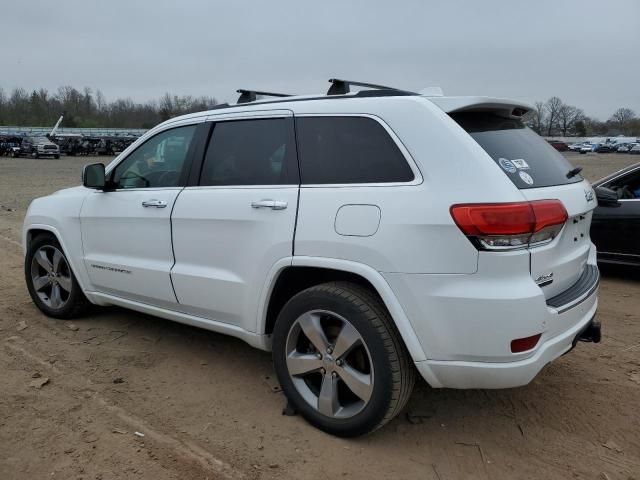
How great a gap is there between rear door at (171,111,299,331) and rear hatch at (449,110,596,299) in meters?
1.07

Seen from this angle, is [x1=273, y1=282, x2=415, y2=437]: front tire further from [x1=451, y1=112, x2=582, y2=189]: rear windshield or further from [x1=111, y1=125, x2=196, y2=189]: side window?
[x1=111, y1=125, x2=196, y2=189]: side window

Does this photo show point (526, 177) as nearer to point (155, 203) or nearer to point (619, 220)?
point (155, 203)

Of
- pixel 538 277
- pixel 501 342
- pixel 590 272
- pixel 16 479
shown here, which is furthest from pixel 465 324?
pixel 16 479

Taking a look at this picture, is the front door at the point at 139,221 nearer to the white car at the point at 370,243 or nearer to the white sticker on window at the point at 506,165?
the white car at the point at 370,243

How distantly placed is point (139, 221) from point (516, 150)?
2.55m

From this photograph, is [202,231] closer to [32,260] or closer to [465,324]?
[465,324]

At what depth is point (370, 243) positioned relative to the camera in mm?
2752

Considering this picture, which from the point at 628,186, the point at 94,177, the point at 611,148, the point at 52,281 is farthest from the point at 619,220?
the point at 611,148

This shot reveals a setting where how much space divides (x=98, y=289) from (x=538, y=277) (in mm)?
3332

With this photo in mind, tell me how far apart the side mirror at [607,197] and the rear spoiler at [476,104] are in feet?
11.1

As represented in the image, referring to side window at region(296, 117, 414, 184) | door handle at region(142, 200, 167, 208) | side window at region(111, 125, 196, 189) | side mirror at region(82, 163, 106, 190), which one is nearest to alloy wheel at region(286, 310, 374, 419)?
side window at region(296, 117, 414, 184)

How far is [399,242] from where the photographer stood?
2.67 meters

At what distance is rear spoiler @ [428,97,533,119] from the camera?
2846 mm

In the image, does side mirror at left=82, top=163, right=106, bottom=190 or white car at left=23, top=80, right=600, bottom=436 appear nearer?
white car at left=23, top=80, right=600, bottom=436
